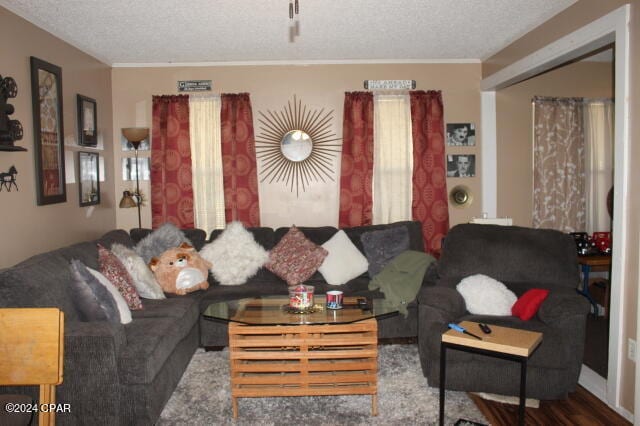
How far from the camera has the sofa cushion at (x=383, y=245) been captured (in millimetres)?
4168

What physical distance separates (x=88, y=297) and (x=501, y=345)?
219cm

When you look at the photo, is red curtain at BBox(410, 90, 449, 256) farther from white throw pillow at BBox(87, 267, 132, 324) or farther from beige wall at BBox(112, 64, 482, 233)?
white throw pillow at BBox(87, 267, 132, 324)

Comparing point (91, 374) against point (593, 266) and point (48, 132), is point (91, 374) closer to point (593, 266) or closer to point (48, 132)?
point (48, 132)

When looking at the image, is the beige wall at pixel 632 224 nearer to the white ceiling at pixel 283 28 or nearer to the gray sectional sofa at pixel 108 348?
the white ceiling at pixel 283 28

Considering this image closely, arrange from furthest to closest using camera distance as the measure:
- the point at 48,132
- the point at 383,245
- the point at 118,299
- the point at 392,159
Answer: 1. the point at 392,159
2. the point at 383,245
3. the point at 48,132
4. the point at 118,299

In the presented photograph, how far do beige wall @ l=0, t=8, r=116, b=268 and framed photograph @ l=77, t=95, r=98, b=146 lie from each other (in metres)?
0.06

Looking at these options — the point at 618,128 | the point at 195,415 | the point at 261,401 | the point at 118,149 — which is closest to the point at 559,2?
the point at 618,128

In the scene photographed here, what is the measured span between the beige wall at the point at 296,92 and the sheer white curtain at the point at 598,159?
120 cm

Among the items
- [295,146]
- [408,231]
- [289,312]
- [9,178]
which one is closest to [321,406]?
[289,312]

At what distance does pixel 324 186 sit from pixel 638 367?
3233 mm

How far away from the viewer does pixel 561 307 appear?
9.49ft

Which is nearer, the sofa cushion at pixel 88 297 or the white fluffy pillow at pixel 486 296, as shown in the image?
the sofa cushion at pixel 88 297

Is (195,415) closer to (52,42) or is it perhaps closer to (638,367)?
(638,367)

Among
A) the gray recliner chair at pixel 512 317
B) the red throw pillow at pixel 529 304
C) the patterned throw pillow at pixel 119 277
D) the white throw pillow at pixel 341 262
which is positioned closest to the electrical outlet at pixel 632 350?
the gray recliner chair at pixel 512 317
